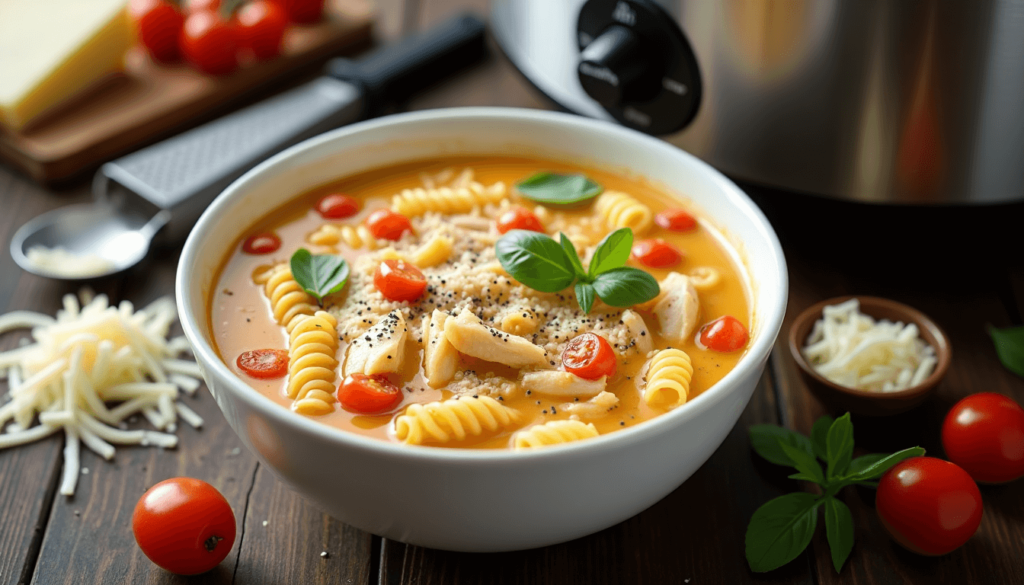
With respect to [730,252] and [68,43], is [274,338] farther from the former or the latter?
[68,43]

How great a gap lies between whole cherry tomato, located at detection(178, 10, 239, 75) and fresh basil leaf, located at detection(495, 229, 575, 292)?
2.49 metres

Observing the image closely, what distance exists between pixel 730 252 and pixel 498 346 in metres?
0.98

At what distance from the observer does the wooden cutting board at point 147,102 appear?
13.4ft

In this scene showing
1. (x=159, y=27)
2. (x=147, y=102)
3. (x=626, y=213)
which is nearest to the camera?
(x=626, y=213)

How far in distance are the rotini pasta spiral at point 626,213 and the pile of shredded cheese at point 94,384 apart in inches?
59.3

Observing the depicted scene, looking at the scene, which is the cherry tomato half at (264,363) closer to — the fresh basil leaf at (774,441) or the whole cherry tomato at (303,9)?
the fresh basil leaf at (774,441)

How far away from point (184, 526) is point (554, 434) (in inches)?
38.6

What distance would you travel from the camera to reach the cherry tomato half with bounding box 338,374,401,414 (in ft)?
7.80

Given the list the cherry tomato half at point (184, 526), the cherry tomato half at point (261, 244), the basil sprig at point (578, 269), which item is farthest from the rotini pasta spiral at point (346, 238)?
the cherry tomato half at point (184, 526)

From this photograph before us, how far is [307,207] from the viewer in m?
3.22

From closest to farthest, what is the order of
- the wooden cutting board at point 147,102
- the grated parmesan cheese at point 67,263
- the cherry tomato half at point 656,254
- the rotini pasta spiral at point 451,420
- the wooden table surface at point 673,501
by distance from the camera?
the rotini pasta spiral at point 451,420
the wooden table surface at point 673,501
the cherry tomato half at point 656,254
the grated parmesan cheese at point 67,263
the wooden cutting board at point 147,102

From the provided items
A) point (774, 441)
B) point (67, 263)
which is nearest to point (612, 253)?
point (774, 441)

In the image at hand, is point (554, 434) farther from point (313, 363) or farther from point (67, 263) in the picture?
point (67, 263)

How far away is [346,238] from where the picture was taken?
307 centimetres
